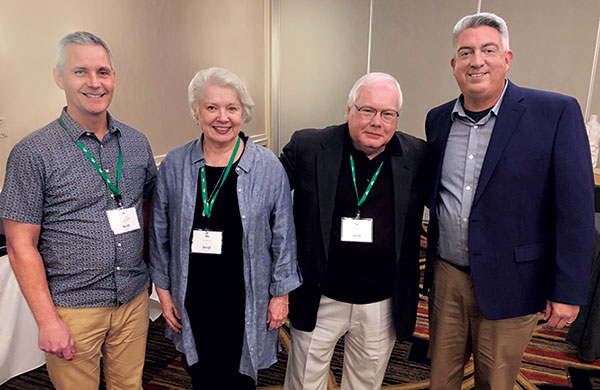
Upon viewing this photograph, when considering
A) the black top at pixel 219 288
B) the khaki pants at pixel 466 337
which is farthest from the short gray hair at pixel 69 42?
the khaki pants at pixel 466 337

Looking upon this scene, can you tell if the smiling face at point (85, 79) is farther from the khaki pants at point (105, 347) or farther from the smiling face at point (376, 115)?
the smiling face at point (376, 115)

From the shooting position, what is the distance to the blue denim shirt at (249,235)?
1463mm

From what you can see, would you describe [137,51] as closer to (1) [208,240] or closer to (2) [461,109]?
(1) [208,240]

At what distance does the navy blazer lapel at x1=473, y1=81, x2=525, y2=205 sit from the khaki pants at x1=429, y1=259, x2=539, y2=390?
408 millimetres

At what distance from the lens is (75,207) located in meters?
1.33

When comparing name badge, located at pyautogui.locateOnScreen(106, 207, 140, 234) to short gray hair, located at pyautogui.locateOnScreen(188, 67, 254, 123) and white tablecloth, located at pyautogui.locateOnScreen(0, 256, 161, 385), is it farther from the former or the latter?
white tablecloth, located at pyautogui.locateOnScreen(0, 256, 161, 385)

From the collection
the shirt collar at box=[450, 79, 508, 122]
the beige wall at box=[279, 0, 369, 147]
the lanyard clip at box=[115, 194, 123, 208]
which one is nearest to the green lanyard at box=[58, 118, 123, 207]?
the lanyard clip at box=[115, 194, 123, 208]

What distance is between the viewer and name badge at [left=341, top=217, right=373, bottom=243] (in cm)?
158

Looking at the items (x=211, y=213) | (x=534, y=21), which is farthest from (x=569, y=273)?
(x=534, y=21)

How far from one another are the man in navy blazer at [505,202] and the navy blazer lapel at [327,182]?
0.42 metres

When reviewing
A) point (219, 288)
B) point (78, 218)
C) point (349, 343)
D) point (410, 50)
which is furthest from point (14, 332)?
point (410, 50)

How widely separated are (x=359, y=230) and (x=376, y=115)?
444 mm

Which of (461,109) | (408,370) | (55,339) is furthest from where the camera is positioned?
(408,370)

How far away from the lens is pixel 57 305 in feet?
4.51
